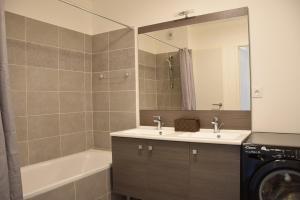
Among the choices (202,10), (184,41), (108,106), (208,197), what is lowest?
(208,197)

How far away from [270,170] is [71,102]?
7.64ft

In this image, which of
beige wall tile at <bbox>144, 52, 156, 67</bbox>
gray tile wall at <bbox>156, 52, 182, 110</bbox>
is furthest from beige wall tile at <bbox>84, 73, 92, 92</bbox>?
gray tile wall at <bbox>156, 52, 182, 110</bbox>

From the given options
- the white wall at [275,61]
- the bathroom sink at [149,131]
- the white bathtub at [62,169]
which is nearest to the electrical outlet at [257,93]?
the white wall at [275,61]

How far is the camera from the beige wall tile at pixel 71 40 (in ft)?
9.61

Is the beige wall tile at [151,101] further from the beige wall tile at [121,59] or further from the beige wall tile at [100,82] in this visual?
the beige wall tile at [100,82]

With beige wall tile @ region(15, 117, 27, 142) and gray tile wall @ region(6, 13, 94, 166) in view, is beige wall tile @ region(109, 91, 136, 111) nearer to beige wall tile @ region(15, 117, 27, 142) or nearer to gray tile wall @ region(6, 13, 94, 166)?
gray tile wall @ region(6, 13, 94, 166)

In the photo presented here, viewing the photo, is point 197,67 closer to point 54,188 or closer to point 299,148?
point 299,148

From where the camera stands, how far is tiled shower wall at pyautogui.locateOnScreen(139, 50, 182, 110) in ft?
8.72

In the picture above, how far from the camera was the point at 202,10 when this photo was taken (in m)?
2.45

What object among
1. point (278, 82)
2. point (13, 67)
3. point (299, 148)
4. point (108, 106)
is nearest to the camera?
point (299, 148)

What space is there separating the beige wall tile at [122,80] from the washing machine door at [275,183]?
68.3 inches

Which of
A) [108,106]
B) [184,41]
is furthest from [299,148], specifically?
[108,106]

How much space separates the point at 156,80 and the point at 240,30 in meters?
→ 1.04

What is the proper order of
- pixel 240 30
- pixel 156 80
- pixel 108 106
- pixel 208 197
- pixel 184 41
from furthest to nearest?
pixel 108 106 < pixel 156 80 < pixel 184 41 < pixel 240 30 < pixel 208 197
